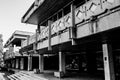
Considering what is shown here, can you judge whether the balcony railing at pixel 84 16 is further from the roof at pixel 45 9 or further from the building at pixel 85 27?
the roof at pixel 45 9

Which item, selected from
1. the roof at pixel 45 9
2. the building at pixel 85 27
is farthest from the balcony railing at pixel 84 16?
the roof at pixel 45 9

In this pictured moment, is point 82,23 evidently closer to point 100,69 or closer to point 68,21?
point 68,21

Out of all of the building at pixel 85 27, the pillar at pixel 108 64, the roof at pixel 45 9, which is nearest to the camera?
the building at pixel 85 27

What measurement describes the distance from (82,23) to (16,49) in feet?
67.1

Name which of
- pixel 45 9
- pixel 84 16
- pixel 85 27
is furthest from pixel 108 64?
pixel 45 9

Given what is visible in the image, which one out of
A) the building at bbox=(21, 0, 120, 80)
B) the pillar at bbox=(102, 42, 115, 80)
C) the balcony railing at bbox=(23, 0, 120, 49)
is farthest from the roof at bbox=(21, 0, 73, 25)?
the pillar at bbox=(102, 42, 115, 80)

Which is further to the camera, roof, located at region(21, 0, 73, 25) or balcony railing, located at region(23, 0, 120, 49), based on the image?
roof, located at region(21, 0, 73, 25)

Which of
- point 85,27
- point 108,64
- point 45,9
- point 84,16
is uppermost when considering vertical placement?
point 45,9

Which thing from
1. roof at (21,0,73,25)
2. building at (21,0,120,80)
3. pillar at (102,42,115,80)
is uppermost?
roof at (21,0,73,25)

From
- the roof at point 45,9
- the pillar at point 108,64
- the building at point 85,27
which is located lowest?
the pillar at point 108,64

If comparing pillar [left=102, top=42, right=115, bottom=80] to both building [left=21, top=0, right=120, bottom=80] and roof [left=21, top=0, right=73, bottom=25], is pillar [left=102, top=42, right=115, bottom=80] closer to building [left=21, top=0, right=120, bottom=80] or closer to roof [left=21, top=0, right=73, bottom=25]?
building [left=21, top=0, right=120, bottom=80]

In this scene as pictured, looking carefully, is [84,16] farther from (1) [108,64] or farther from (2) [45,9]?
(2) [45,9]

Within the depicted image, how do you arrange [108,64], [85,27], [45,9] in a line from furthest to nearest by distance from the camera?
[45,9] < [85,27] < [108,64]

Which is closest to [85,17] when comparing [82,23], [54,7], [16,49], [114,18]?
[82,23]
